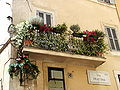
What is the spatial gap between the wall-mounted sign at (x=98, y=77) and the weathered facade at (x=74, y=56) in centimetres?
10

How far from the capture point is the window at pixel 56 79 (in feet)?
27.8

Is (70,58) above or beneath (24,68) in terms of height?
above

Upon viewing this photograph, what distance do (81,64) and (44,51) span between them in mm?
2010

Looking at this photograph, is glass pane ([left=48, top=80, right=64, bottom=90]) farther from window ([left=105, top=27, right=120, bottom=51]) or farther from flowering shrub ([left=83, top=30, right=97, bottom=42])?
window ([left=105, top=27, right=120, bottom=51])

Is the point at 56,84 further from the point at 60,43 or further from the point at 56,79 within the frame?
the point at 60,43

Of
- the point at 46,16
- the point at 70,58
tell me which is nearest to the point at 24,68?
the point at 70,58

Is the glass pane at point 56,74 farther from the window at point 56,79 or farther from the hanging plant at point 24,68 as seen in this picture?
the hanging plant at point 24,68

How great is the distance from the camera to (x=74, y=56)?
Result: 28.8ft

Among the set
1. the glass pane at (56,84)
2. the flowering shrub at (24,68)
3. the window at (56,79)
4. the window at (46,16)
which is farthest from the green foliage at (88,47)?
the flowering shrub at (24,68)

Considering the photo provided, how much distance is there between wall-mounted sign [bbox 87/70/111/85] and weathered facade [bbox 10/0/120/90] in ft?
0.32

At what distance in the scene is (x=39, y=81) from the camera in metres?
8.22

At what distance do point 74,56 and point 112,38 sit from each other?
3.64m

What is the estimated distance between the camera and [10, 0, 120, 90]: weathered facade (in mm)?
8500

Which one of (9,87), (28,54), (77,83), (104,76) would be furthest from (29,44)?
(104,76)
